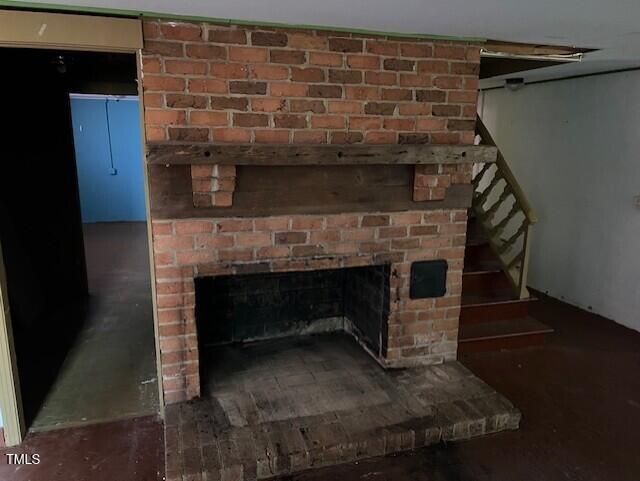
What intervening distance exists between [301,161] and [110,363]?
2054mm

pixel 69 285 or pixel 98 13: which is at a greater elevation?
pixel 98 13

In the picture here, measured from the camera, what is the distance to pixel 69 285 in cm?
448

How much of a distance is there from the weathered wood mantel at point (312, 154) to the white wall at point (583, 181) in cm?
209

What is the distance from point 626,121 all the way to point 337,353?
3128mm

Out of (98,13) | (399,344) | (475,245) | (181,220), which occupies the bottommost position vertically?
(399,344)

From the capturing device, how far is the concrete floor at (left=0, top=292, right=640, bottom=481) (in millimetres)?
2246

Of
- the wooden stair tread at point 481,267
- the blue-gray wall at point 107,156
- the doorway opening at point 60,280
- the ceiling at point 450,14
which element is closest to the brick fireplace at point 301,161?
the ceiling at point 450,14

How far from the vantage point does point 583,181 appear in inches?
173

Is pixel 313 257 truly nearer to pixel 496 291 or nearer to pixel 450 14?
pixel 450 14

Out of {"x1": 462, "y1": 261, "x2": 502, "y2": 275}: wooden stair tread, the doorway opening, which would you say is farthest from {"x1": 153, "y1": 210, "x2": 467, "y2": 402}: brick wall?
{"x1": 462, "y1": 261, "x2": 502, "y2": 275}: wooden stair tread

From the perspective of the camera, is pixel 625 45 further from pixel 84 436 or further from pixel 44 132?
pixel 44 132

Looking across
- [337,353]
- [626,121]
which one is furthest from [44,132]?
[626,121]

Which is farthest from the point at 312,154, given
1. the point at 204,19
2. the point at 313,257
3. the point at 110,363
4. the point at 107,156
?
the point at 107,156

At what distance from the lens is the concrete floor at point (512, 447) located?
225cm
